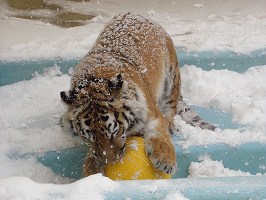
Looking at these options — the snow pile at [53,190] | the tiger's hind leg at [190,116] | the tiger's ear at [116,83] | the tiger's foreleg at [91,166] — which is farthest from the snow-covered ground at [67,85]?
the tiger's ear at [116,83]

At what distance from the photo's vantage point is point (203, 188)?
229cm

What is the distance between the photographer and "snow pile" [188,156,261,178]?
3.25 meters

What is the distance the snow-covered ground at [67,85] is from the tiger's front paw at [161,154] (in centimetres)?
31

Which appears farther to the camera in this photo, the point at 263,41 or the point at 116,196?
the point at 263,41

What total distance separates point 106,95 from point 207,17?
3285 mm

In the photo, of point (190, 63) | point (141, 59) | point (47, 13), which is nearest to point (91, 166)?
point (141, 59)

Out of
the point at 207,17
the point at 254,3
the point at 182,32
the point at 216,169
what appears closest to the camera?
the point at 216,169

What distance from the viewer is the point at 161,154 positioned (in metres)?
2.98

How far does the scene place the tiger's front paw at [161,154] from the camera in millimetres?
2967

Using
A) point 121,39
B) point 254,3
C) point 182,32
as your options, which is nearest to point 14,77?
point 121,39

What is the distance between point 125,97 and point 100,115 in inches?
8.3

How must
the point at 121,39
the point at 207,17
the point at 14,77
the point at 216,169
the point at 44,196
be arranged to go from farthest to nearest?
the point at 207,17 → the point at 14,77 → the point at 121,39 → the point at 216,169 → the point at 44,196

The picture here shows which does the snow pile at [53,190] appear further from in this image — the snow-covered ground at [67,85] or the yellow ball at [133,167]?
the yellow ball at [133,167]

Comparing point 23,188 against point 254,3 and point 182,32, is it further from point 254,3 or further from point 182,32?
point 254,3
